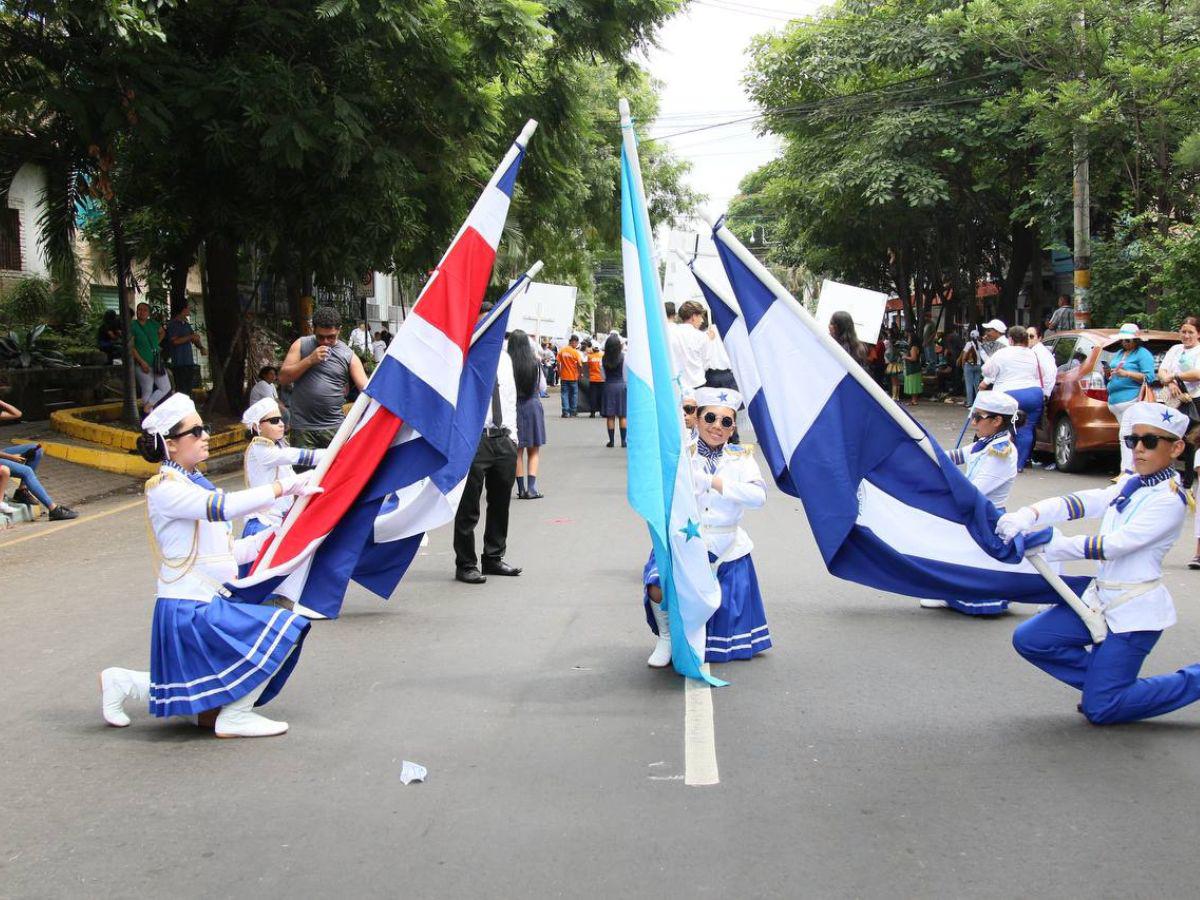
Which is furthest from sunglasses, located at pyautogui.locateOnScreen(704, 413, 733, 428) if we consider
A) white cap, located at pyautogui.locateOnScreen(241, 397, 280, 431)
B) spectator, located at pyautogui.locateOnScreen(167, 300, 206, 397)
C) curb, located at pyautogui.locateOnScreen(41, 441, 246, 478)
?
spectator, located at pyautogui.locateOnScreen(167, 300, 206, 397)

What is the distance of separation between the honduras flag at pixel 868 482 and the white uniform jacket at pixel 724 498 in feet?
2.13

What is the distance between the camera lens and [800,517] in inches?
433

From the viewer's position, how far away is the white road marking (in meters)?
4.49

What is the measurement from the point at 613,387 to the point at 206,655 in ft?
44.4

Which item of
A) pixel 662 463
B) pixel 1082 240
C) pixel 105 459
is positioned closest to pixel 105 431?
pixel 105 459

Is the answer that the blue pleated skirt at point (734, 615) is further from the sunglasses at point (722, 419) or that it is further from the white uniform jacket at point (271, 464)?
the white uniform jacket at point (271, 464)

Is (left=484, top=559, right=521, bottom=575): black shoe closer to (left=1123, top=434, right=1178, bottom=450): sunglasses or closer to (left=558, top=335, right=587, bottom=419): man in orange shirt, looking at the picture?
(left=1123, top=434, right=1178, bottom=450): sunglasses

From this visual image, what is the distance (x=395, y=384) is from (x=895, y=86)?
2430cm

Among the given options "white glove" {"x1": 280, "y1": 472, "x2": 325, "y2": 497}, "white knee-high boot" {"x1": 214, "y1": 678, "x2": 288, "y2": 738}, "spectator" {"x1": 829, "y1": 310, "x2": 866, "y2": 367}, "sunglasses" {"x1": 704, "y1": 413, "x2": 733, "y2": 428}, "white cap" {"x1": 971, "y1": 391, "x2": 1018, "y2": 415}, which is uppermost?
"spectator" {"x1": 829, "y1": 310, "x2": 866, "y2": 367}

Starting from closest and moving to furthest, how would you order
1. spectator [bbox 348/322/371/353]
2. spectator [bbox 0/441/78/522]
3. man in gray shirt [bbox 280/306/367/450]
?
1. man in gray shirt [bbox 280/306/367/450]
2. spectator [bbox 0/441/78/522]
3. spectator [bbox 348/322/371/353]

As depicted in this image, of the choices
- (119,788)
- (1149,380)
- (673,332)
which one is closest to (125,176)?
(673,332)

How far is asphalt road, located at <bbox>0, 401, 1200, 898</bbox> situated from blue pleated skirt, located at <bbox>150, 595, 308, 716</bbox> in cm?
20

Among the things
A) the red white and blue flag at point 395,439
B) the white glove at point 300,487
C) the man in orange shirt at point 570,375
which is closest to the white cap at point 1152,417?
the red white and blue flag at point 395,439

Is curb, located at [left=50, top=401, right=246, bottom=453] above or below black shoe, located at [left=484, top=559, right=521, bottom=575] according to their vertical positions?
above
